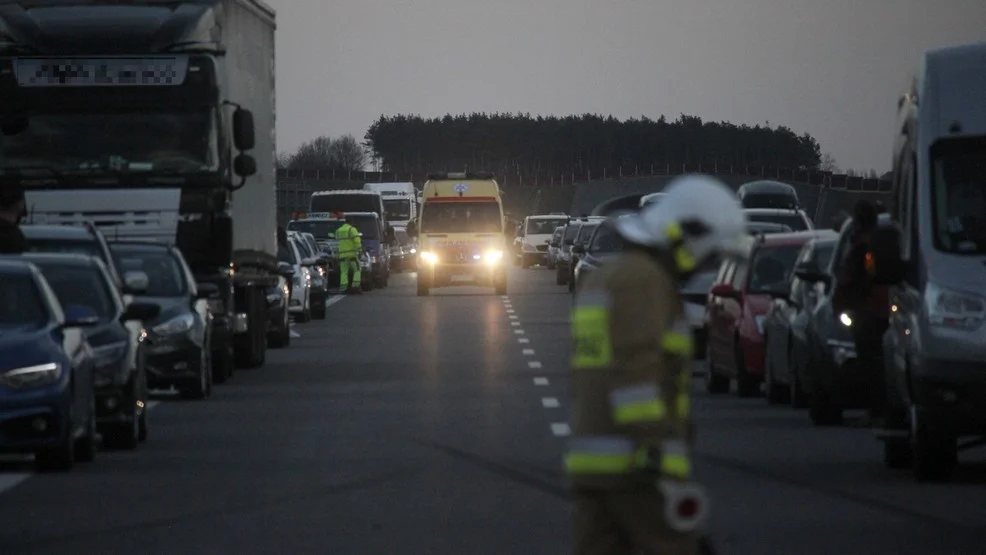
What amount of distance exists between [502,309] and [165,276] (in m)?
24.0

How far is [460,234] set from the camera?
5525 cm

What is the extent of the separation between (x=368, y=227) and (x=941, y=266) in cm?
4780

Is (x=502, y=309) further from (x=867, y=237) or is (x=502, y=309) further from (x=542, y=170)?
(x=542, y=170)

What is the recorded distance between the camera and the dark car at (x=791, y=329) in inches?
793

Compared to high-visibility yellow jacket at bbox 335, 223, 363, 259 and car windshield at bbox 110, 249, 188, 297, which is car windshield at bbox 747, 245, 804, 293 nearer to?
car windshield at bbox 110, 249, 188, 297

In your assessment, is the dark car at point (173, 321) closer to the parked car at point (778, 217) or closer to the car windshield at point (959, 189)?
the car windshield at point (959, 189)

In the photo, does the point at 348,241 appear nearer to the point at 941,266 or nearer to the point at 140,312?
the point at 140,312

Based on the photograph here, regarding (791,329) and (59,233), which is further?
(59,233)

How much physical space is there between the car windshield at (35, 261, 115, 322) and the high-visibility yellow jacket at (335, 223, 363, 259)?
35.7 meters

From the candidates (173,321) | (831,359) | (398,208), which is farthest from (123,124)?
(398,208)

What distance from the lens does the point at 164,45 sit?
25.3 metres

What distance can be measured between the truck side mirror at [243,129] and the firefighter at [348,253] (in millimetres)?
29132

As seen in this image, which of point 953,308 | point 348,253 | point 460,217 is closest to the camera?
point 953,308

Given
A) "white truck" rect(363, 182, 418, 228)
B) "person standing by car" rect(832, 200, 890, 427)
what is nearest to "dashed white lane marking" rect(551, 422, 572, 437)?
"person standing by car" rect(832, 200, 890, 427)
